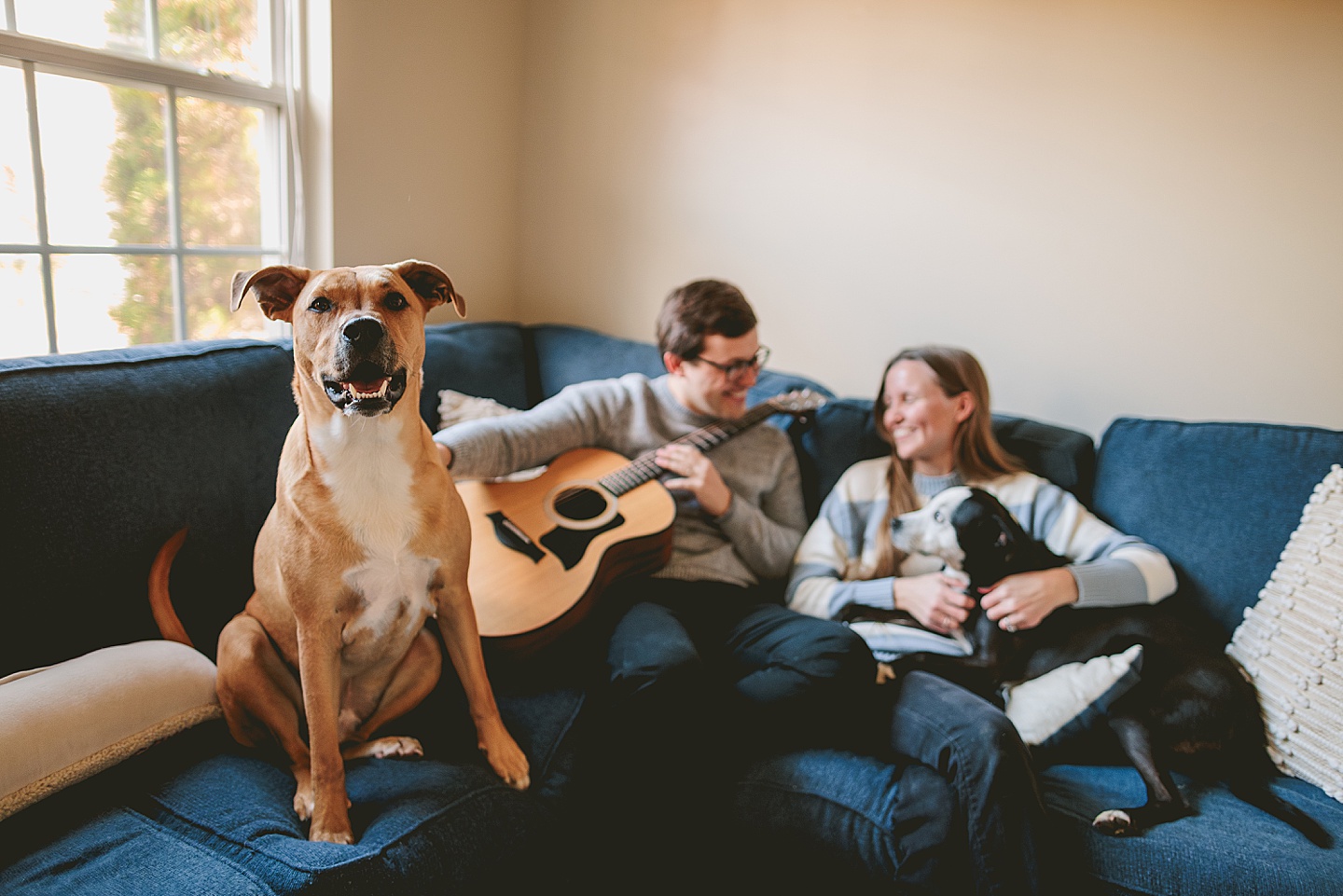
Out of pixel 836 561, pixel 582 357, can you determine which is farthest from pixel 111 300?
pixel 836 561

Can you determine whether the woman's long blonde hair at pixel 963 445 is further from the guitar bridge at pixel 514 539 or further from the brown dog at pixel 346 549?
the brown dog at pixel 346 549

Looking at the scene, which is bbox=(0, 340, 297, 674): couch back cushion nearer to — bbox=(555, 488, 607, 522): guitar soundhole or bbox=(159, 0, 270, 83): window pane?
bbox=(555, 488, 607, 522): guitar soundhole

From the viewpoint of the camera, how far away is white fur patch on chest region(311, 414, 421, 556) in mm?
1145

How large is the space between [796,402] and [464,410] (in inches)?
32.2

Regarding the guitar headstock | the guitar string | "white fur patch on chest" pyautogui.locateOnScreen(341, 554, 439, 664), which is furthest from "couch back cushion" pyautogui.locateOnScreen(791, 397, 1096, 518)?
"white fur patch on chest" pyautogui.locateOnScreen(341, 554, 439, 664)

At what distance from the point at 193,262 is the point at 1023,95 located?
213cm

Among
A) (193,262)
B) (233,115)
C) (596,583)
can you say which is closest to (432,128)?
(233,115)

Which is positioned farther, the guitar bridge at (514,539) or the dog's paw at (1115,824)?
the guitar bridge at (514,539)

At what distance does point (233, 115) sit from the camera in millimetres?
2053

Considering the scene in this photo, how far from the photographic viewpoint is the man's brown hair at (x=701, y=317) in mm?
1861

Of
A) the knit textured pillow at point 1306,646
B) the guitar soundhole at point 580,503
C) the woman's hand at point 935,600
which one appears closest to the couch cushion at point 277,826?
the guitar soundhole at point 580,503

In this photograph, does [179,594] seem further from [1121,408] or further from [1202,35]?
[1202,35]

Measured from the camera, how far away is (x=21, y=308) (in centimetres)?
172

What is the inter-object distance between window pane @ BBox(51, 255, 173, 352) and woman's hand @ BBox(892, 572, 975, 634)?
181 centimetres
